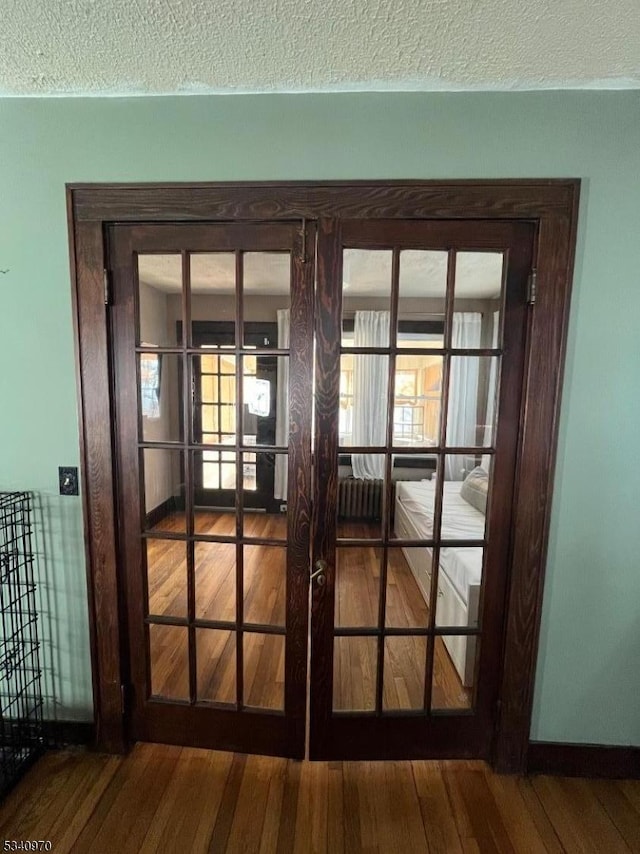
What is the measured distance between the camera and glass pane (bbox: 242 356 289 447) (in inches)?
56.9

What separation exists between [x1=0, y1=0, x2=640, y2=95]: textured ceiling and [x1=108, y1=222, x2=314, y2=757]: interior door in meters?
0.47

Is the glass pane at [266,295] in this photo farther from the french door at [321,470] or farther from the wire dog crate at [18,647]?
the wire dog crate at [18,647]

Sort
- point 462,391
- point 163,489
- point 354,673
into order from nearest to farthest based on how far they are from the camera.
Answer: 1. point 462,391
2. point 163,489
3. point 354,673

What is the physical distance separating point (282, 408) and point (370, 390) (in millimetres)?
343

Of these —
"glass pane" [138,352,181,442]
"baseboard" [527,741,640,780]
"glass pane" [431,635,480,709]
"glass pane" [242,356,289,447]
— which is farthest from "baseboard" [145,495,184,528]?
"baseboard" [527,741,640,780]

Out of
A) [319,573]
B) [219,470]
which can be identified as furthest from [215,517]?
[319,573]

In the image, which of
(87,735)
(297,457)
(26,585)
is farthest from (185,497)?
(87,735)

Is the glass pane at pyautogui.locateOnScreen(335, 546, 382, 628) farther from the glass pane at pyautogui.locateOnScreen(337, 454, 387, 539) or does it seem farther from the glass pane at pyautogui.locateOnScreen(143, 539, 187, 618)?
the glass pane at pyautogui.locateOnScreen(143, 539, 187, 618)

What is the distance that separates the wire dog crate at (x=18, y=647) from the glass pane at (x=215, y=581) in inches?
27.1

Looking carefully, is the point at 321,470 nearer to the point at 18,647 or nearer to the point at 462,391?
the point at 462,391

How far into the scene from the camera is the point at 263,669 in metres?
1.70

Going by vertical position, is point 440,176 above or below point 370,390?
above

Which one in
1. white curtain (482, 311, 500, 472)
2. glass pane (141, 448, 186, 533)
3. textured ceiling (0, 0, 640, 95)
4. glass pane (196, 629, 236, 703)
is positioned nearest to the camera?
textured ceiling (0, 0, 640, 95)

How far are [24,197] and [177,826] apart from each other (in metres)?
2.36
